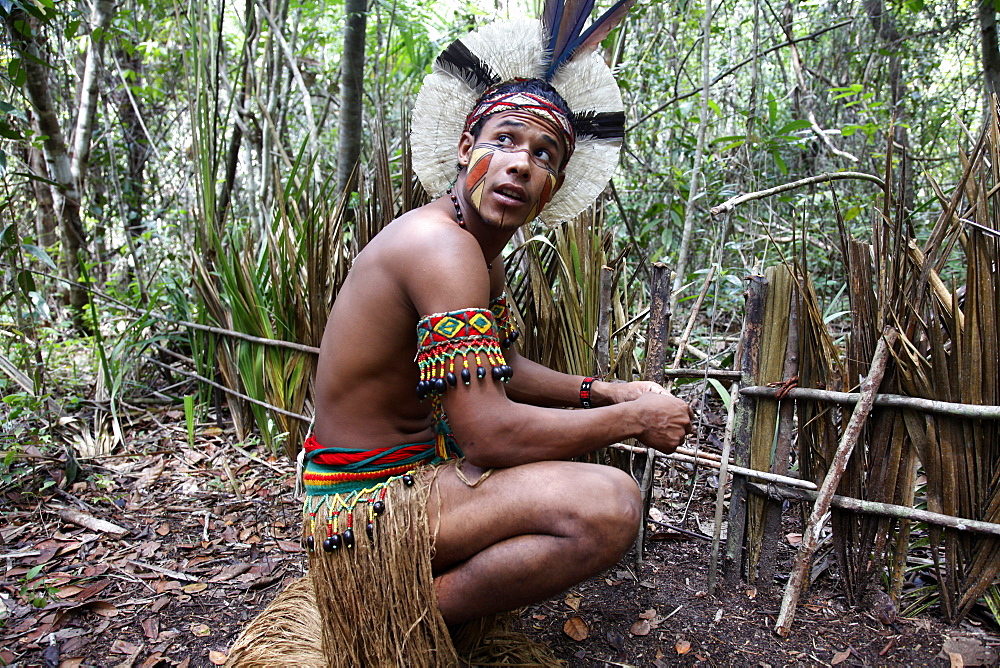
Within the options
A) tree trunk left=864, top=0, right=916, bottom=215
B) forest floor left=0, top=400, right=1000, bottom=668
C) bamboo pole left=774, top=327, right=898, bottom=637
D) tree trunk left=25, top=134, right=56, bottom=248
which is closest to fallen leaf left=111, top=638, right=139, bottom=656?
forest floor left=0, top=400, right=1000, bottom=668

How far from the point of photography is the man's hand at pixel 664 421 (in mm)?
1599

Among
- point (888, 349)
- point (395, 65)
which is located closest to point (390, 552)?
point (888, 349)

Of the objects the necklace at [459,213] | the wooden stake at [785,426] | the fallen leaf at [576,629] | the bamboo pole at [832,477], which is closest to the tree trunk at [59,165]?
the necklace at [459,213]

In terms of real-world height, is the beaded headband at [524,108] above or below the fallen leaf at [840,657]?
above

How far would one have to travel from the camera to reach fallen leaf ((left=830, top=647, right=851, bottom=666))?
5.84ft

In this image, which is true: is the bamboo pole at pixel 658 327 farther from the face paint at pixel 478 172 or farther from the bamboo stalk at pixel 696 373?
the face paint at pixel 478 172

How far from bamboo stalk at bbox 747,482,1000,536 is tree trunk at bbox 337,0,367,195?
2.42 meters

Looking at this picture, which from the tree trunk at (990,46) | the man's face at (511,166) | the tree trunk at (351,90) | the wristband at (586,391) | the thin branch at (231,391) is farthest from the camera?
the tree trunk at (990,46)

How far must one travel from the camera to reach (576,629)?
6.47 feet

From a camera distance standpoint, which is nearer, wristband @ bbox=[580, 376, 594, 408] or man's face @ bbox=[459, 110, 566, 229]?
man's face @ bbox=[459, 110, 566, 229]

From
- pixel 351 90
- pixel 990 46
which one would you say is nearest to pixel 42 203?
pixel 351 90

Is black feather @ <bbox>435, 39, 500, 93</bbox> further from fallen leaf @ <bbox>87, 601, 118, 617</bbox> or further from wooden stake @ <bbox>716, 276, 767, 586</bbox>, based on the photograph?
fallen leaf @ <bbox>87, 601, 118, 617</bbox>

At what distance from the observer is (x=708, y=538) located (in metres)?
2.37

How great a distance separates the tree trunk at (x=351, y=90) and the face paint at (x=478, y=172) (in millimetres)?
1776
